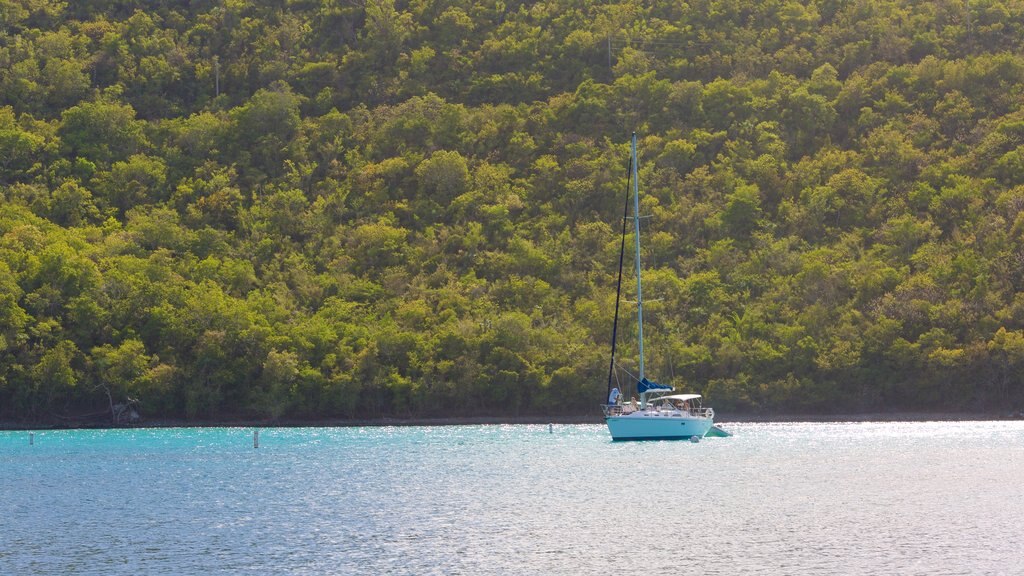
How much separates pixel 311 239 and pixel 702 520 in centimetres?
8047

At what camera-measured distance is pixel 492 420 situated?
93375mm

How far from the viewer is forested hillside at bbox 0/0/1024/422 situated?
3642 inches

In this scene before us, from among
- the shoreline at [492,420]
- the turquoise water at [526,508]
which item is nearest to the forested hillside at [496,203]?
the shoreline at [492,420]

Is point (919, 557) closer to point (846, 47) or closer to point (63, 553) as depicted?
point (63, 553)

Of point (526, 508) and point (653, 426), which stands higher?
point (653, 426)

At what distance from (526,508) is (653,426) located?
993 inches

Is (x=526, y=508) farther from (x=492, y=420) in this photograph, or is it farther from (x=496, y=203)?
(x=496, y=203)

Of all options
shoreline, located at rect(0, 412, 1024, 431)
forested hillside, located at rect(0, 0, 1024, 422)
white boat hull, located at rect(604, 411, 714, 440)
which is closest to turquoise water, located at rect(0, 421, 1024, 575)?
white boat hull, located at rect(604, 411, 714, 440)

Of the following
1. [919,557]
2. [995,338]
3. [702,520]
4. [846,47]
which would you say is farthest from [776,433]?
[846,47]

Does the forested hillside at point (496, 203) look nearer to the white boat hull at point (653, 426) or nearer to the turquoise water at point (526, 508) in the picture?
the turquoise water at point (526, 508)

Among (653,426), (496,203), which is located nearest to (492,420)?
(496,203)

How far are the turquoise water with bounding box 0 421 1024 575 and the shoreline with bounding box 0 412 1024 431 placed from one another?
1909 centimetres

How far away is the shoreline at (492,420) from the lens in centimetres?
8838

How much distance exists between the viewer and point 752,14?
442ft
